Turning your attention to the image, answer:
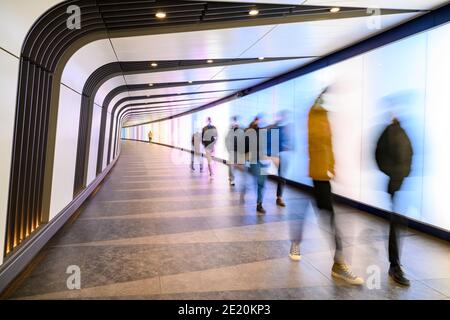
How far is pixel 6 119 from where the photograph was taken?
3.30m

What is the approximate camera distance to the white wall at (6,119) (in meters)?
3.19

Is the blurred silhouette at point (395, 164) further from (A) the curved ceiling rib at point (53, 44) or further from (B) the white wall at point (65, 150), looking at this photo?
(B) the white wall at point (65, 150)

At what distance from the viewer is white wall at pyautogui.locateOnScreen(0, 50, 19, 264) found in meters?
3.19

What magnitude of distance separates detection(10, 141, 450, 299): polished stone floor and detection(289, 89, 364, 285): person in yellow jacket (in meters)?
0.27

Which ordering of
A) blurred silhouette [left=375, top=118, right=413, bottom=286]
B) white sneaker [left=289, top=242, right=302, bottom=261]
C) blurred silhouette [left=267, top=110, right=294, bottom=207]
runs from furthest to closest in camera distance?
blurred silhouette [left=267, top=110, right=294, bottom=207] < white sneaker [left=289, top=242, right=302, bottom=261] < blurred silhouette [left=375, top=118, right=413, bottom=286]

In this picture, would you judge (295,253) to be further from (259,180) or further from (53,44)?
(53,44)

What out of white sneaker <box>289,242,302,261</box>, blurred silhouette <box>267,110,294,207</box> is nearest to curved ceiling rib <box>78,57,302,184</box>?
blurred silhouette <box>267,110,294,207</box>

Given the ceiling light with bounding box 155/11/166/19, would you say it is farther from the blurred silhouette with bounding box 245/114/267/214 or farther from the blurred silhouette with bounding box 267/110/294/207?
the blurred silhouette with bounding box 267/110/294/207

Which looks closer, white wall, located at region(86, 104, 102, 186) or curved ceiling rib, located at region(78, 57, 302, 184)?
curved ceiling rib, located at region(78, 57, 302, 184)

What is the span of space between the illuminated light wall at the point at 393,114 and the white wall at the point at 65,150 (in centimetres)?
387

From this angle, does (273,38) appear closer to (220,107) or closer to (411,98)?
(411,98)

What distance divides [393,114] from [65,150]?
16.0ft

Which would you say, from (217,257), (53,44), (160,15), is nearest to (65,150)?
(53,44)

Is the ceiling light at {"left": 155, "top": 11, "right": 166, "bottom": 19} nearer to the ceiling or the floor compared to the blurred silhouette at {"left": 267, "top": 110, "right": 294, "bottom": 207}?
nearer to the ceiling
